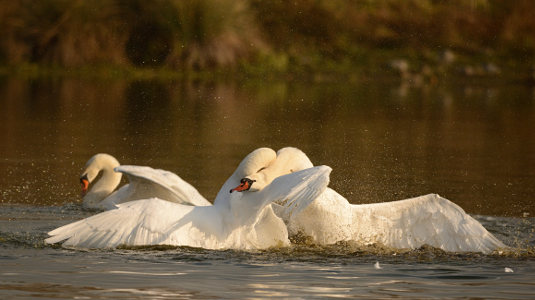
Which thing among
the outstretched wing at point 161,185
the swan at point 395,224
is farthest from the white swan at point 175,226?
the outstretched wing at point 161,185

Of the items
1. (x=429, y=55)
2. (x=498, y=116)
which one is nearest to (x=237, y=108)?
(x=498, y=116)

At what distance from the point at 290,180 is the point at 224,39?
24609mm

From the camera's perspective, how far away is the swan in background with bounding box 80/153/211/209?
361 inches

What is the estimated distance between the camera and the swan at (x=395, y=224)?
8.41 m

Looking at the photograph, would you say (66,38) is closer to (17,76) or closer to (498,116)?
(17,76)

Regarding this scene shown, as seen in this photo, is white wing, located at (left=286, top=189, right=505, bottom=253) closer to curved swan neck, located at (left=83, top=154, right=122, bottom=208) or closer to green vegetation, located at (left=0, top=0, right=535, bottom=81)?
curved swan neck, located at (left=83, top=154, right=122, bottom=208)

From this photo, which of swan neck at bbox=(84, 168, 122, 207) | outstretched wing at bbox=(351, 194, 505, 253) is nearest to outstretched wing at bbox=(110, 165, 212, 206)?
swan neck at bbox=(84, 168, 122, 207)

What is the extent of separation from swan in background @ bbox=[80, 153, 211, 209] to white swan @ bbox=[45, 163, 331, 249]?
634 mm

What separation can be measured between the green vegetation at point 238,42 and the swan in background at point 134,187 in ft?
66.4

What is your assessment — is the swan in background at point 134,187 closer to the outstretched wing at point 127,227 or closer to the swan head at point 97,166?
the swan head at point 97,166

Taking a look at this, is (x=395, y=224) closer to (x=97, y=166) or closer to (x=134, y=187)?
(x=134, y=187)

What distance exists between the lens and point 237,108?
21.7 m

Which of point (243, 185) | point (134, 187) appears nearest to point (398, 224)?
point (243, 185)

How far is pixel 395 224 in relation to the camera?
28.1 ft
